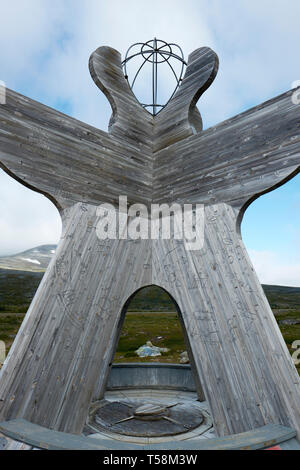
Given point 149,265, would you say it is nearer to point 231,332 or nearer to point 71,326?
point 71,326

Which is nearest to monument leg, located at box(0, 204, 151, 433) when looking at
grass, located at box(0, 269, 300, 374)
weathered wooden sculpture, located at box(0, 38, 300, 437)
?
weathered wooden sculpture, located at box(0, 38, 300, 437)

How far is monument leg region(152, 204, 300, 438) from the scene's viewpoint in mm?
3248

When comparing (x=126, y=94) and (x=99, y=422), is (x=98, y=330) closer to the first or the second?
(x=99, y=422)

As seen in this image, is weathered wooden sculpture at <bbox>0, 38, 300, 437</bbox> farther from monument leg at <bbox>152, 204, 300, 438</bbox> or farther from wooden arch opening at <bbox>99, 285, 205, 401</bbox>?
wooden arch opening at <bbox>99, 285, 205, 401</bbox>

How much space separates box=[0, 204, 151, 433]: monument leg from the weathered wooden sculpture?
13 millimetres

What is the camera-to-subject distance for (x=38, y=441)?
2.45 meters

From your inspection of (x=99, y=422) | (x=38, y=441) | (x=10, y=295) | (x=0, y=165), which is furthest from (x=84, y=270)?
(x=10, y=295)

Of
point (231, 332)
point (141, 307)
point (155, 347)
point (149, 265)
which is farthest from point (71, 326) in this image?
point (141, 307)

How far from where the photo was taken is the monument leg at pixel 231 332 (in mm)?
3248

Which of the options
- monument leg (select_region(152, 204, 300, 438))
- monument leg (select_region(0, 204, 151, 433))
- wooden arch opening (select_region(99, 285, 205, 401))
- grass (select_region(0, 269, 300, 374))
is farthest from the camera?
grass (select_region(0, 269, 300, 374))

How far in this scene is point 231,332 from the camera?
12.1 feet

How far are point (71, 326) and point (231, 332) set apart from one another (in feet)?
6.63

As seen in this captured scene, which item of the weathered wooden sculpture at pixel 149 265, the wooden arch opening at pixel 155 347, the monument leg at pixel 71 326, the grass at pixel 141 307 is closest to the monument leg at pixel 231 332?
the weathered wooden sculpture at pixel 149 265

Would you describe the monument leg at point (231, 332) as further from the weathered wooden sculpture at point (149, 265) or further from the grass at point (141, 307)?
the grass at point (141, 307)
